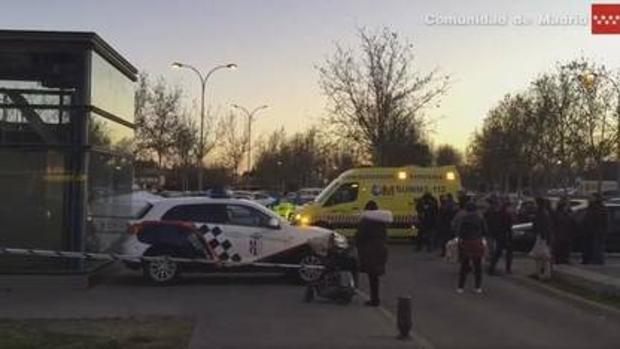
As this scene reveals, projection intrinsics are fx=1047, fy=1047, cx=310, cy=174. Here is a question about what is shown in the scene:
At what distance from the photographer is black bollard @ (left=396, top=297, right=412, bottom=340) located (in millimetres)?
12180

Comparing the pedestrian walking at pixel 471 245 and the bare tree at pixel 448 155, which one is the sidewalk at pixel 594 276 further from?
the bare tree at pixel 448 155

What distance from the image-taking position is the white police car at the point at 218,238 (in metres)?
18.7

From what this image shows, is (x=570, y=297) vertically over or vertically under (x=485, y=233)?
under

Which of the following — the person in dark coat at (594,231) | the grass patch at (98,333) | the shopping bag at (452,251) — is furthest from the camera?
the person in dark coat at (594,231)

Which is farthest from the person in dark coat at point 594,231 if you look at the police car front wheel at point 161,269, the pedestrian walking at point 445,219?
the police car front wheel at point 161,269

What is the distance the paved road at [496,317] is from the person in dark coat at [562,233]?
11.5ft

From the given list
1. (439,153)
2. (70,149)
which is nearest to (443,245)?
(70,149)

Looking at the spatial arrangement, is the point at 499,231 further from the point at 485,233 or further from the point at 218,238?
the point at 218,238

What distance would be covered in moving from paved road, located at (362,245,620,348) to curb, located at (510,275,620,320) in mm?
136

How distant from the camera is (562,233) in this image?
23812 millimetres

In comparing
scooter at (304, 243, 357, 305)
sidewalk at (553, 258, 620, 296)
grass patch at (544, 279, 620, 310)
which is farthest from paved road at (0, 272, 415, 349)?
sidewalk at (553, 258, 620, 296)

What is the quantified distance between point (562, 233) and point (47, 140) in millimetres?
11945

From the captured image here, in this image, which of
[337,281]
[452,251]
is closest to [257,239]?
[337,281]

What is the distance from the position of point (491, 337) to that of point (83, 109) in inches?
332
